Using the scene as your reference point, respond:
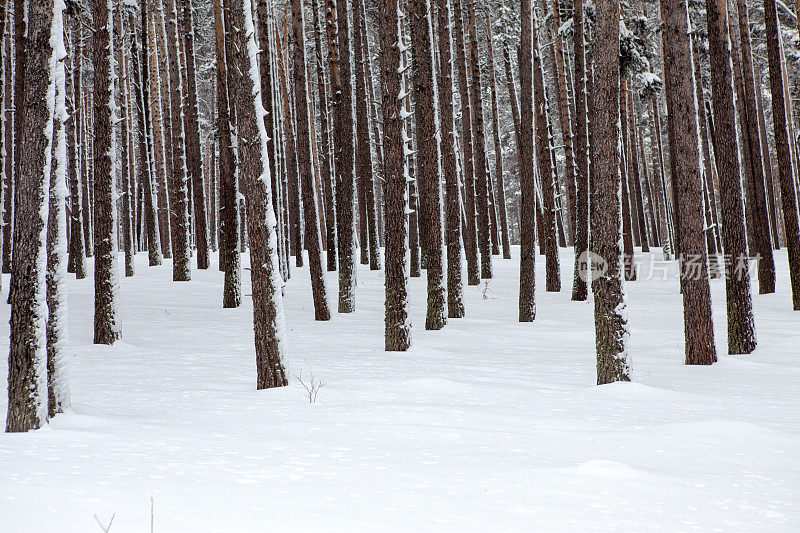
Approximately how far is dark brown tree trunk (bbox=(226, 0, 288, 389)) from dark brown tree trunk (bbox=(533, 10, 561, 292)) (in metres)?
9.79

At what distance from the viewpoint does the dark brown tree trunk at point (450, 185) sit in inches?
523

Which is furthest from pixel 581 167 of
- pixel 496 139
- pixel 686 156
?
pixel 496 139

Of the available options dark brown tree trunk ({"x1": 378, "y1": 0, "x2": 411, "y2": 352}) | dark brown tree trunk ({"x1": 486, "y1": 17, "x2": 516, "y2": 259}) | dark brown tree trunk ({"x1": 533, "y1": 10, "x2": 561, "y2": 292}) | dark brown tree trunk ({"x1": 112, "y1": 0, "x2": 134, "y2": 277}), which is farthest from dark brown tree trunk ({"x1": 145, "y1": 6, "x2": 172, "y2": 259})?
dark brown tree trunk ({"x1": 378, "y1": 0, "x2": 411, "y2": 352})

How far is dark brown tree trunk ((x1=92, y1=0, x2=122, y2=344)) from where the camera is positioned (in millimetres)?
9883

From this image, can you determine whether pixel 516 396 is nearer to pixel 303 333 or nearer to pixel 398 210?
pixel 398 210

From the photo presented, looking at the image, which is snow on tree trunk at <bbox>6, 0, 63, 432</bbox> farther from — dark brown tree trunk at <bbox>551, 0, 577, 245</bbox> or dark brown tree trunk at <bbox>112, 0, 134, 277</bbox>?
dark brown tree trunk at <bbox>551, 0, 577, 245</bbox>

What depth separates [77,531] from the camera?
3119mm

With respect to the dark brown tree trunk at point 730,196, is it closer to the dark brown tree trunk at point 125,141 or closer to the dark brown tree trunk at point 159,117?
the dark brown tree trunk at point 125,141

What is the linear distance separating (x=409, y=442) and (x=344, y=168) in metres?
9.53

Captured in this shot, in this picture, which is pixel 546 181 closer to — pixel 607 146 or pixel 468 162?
pixel 468 162

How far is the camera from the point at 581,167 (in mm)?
16531

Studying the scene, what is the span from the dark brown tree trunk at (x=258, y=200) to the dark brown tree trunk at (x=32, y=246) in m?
2.28

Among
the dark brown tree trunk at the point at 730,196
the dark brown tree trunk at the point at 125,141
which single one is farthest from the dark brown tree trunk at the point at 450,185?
the dark brown tree trunk at the point at 125,141

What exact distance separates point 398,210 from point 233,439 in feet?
18.4
